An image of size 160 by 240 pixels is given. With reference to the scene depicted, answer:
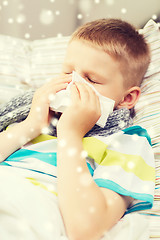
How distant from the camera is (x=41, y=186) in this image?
83 cm

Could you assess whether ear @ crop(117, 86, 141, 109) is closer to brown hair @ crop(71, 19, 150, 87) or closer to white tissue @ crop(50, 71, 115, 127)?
brown hair @ crop(71, 19, 150, 87)

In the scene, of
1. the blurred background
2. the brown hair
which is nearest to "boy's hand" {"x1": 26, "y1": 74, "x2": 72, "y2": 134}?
the brown hair

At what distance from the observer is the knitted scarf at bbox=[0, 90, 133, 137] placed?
3.33ft

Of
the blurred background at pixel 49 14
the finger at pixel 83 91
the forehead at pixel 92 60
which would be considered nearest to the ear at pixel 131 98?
the forehead at pixel 92 60

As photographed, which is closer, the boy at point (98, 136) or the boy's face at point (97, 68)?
the boy at point (98, 136)

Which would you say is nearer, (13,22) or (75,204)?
(75,204)

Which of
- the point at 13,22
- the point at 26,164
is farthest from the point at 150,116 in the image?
the point at 13,22

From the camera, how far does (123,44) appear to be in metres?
1.14

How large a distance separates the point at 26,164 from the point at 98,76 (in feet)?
1.29

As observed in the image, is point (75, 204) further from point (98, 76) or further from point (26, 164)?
point (98, 76)

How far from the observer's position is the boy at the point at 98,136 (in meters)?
0.74

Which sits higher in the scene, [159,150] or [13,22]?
[13,22]

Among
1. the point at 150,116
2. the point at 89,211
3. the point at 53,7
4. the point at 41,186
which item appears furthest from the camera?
the point at 53,7

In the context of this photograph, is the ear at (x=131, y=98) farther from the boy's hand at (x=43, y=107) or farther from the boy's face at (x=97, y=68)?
the boy's hand at (x=43, y=107)
